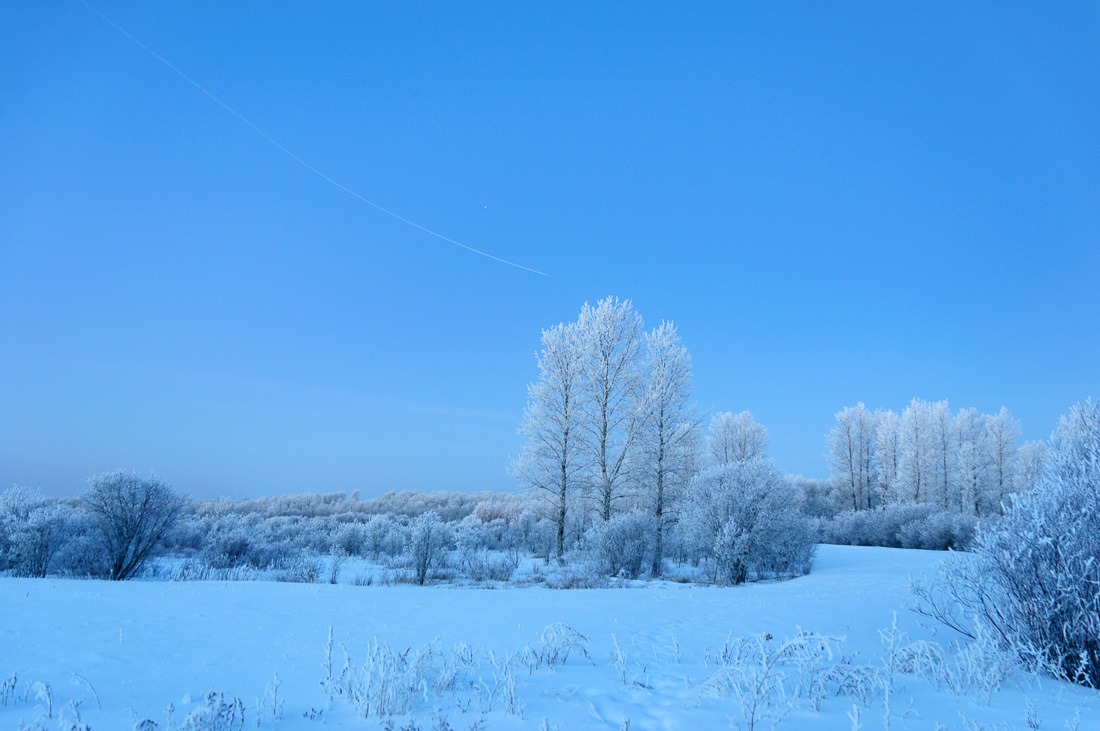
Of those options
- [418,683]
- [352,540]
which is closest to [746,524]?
[418,683]

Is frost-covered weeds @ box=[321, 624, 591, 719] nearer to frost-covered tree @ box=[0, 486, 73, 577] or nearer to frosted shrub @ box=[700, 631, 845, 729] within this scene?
frosted shrub @ box=[700, 631, 845, 729]

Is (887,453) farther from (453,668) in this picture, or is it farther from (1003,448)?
(453,668)

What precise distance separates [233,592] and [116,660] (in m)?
4.85

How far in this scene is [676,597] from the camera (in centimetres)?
1016

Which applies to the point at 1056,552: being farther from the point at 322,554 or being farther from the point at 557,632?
the point at 322,554

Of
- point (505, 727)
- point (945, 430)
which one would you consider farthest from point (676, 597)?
point (945, 430)

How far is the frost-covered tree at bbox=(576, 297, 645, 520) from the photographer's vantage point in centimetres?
2083

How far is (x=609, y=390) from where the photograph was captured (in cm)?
2122

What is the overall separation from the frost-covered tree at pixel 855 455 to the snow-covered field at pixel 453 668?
41.7 meters

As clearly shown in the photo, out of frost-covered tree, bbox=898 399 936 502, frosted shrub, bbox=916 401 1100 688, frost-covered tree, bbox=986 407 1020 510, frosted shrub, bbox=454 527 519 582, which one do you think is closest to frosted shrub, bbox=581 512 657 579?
frosted shrub, bbox=454 527 519 582

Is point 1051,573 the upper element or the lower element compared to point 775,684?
upper

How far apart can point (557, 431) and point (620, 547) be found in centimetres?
595

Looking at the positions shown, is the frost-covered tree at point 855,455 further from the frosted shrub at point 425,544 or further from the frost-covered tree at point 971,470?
the frosted shrub at point 425,544

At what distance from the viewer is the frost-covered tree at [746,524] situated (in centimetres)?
1438
